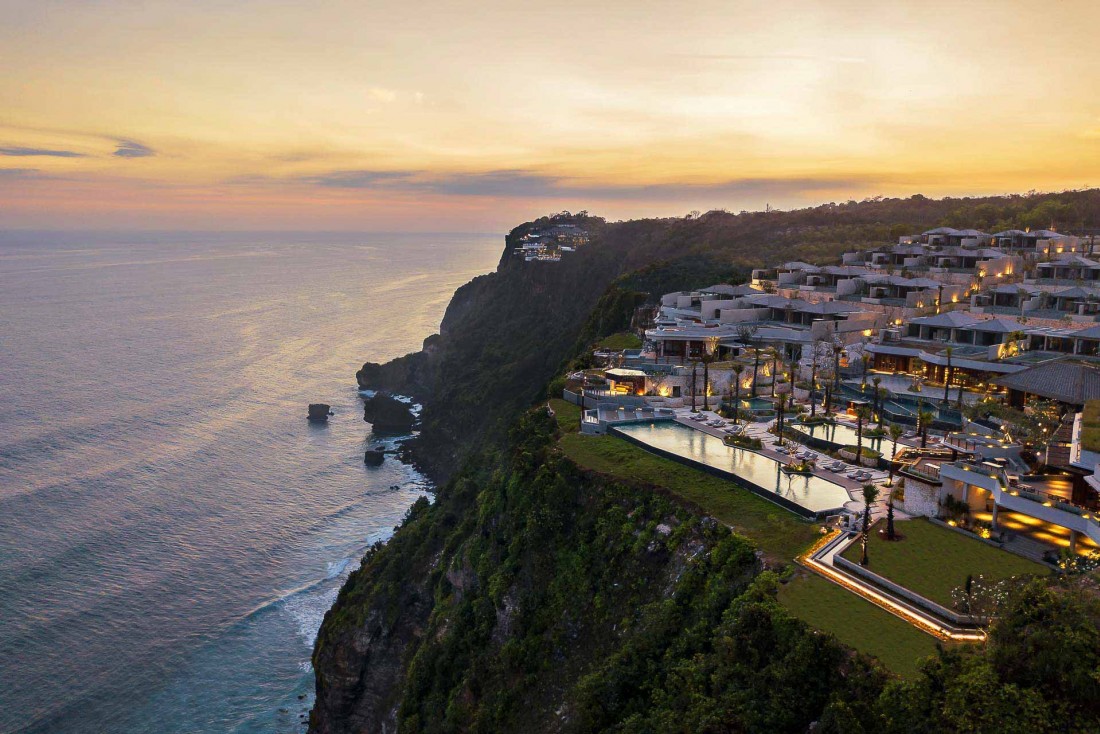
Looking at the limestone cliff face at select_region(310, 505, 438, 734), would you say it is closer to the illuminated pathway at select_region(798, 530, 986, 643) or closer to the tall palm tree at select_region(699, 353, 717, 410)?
the tall palm tree at select_region(699, 353, 717, 410)

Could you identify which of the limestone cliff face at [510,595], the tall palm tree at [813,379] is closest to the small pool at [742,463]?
the limestone cliff face at [510,595]

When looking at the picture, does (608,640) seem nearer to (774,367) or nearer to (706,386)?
(706,386)

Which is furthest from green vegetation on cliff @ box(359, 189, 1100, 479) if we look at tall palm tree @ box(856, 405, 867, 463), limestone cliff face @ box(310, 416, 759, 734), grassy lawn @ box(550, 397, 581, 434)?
tall palm tree @ box(856, 405, 867, 463)

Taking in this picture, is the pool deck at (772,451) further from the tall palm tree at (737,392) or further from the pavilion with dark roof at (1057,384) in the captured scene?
the pavilion with dark roof at (1057,384)

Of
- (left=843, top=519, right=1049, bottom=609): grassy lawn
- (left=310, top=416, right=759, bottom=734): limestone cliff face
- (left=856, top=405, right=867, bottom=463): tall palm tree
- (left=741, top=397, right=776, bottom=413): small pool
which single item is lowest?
(left=310, top=416, right=759, bottom=734): limestone cliff face

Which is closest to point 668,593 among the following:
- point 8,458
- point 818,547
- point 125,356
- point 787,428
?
point 818,547

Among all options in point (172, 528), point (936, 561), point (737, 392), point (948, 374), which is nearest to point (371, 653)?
point (737, 392)

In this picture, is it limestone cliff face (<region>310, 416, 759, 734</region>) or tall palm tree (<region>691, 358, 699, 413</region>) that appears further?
tall palm tree (<region>691, 358, 699, 413</region>)
